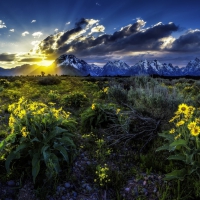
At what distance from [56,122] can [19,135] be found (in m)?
0.79

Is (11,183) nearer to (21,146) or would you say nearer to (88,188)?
(21,146)

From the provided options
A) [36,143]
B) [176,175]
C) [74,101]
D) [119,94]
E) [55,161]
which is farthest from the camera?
[119,94]

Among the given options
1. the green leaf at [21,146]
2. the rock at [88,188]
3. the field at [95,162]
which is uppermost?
the green leaf at [21,146]

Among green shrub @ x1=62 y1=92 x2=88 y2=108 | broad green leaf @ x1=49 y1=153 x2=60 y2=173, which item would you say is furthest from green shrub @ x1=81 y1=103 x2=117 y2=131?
green shrub @ x1=62 y1=92 x2=88 y2=108

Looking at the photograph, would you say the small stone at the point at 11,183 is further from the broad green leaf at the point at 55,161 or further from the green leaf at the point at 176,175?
the green leaf at the point at 176,175

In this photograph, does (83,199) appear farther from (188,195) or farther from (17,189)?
(188,195)

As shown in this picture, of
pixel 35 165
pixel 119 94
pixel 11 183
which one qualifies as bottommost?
pixel 11 183

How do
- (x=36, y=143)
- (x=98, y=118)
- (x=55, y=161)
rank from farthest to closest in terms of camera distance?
(x=98, y=118)
(x=36, y=143)
(x=55, y=161)

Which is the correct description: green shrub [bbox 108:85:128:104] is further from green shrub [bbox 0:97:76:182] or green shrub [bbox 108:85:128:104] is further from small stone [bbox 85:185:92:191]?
small stone [bbox 85:185:92:191]

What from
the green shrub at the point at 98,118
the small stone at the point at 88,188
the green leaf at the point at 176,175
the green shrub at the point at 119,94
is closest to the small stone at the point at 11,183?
the small stone at the point at 88,188

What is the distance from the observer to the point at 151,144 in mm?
4832

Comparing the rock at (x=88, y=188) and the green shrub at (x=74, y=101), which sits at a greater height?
the green shrub at (x=74, y=101)

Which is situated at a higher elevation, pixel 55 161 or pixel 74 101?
pixel 74 101

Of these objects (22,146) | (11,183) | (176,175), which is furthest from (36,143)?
(176,175)
